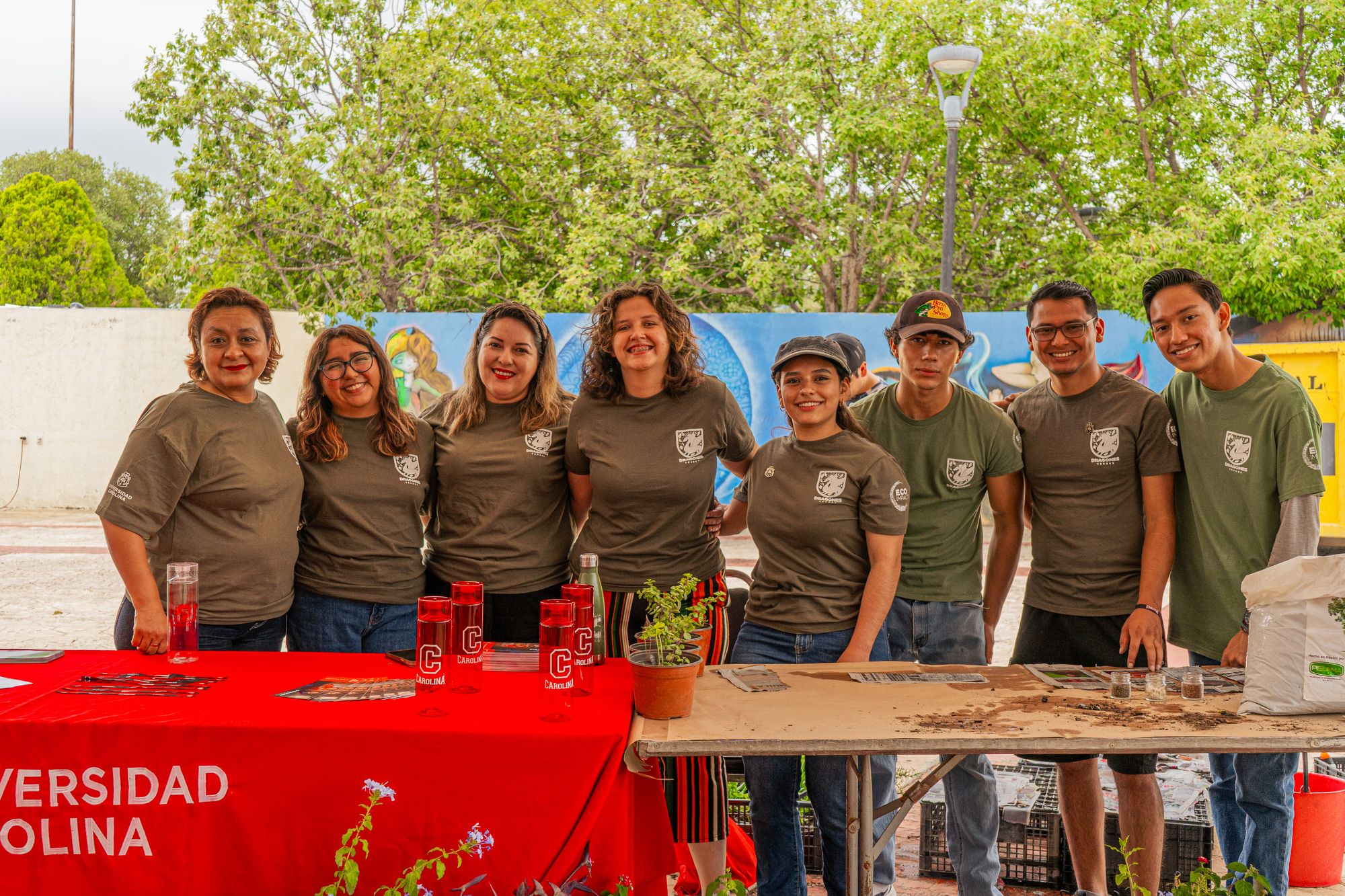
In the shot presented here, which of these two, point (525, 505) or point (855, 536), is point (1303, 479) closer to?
point (855, 536)

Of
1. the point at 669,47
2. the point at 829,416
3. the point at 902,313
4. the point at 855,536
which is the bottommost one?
the point at 855,536

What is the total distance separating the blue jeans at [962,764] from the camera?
10.6 feet

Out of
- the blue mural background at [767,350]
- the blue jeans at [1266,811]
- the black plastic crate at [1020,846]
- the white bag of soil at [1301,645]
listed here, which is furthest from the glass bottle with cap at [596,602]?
the blue mural background at [767,350]

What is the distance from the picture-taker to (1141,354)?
12.5m

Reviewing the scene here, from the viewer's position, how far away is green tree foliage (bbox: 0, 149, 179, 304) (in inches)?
1453

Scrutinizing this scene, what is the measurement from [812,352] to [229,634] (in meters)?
1.87

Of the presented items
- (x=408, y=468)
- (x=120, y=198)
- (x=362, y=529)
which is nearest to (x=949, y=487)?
(x=408, y=468)

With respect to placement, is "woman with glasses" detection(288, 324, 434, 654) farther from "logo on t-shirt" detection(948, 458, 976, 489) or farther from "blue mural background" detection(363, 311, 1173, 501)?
"blue mural background" detection(363, 311, 1173, 501)

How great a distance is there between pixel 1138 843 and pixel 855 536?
49.2 inches

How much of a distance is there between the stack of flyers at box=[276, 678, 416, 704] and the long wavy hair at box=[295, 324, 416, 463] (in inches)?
32.2

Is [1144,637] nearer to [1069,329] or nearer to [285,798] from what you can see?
[1069,329]

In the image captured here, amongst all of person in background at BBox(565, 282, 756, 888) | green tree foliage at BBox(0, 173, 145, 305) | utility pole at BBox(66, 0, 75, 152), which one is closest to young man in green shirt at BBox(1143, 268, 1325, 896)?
person in background at BBox(565, 282, 756, 888)

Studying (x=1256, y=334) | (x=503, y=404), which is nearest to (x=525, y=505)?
(x=503, y=404)

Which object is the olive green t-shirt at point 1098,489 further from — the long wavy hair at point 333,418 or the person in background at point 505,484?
the long wavy hair at point 333,418
